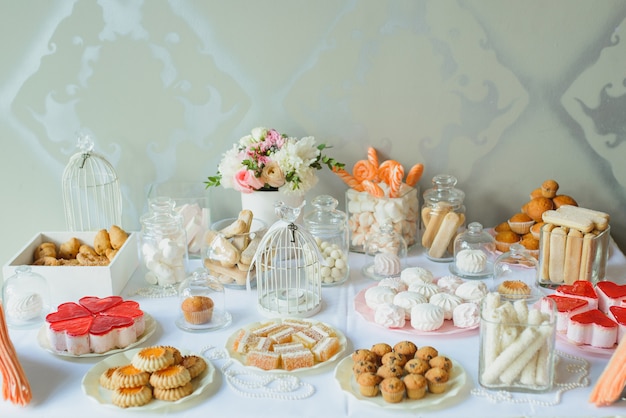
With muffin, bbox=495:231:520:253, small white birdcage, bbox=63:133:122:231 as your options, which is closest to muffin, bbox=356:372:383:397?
muffin, bbox=495:231:520:253

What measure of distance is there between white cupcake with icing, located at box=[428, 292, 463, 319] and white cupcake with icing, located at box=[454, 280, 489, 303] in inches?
1.2

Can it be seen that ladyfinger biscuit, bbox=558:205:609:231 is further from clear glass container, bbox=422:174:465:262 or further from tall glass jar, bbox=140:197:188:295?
tall glass jar, bbox=140:197:188:295

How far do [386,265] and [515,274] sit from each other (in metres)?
0.33

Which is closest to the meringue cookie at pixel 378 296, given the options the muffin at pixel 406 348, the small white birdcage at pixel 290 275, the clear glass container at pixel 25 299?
the small white birdcage at pixel 290 275

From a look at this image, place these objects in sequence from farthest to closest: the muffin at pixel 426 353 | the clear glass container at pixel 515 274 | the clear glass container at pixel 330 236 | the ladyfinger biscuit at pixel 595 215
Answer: the clear glass container at pixel 330 236 < the ladyfinger biscuit at pixel 595 215 < the clear glass container at pixel 515 274 < the muffin at pixel 426 353

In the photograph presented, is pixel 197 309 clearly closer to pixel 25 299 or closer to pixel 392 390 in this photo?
pixel 25 299

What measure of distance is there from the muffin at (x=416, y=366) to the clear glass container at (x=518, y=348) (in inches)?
4.2

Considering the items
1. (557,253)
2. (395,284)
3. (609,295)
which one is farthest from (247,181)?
(609,295)

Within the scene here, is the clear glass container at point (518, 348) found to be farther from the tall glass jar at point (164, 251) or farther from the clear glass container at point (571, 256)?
the tall glass jar at point (164, 251)

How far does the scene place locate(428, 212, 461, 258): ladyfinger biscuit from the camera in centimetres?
203

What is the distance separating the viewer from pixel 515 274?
1.91 m

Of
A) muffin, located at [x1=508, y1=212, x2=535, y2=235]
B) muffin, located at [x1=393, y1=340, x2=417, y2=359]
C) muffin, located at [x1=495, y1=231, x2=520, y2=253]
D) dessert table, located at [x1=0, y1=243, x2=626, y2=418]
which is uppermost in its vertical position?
muffin, located at [x1=508, y1=212, x2=535, y2=235]

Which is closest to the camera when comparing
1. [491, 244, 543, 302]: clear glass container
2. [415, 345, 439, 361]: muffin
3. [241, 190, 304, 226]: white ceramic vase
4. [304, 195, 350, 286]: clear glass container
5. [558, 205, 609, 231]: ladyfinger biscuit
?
[415, 345, 439, 361]: muffin

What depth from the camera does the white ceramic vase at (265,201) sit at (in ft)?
6.59
